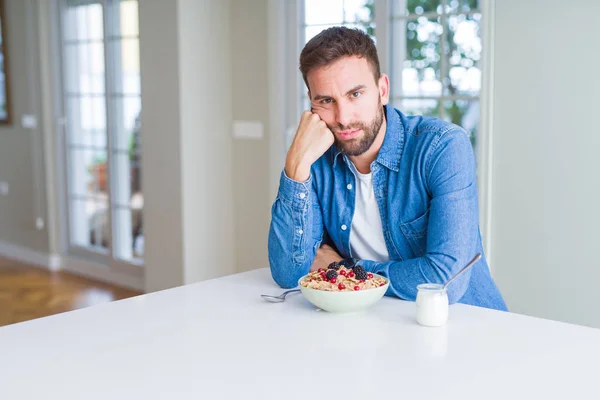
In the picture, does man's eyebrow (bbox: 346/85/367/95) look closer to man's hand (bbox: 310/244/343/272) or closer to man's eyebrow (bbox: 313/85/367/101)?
man's eyebrow (bbox: 313/85/367/101)

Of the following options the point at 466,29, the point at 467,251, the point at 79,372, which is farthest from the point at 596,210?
the point at 79,372

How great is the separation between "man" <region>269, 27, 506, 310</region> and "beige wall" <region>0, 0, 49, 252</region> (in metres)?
4.20

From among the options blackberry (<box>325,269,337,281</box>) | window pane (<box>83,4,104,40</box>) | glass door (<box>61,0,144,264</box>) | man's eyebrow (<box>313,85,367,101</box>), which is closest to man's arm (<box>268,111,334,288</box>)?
man's eyebrow (<box>313,85,367,101</box>)

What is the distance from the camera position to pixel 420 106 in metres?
3.76

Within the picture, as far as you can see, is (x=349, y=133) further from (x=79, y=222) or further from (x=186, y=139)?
(x=79, y=222)

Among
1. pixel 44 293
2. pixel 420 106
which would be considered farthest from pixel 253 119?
pixel 44 293

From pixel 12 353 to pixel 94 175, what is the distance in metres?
4.38

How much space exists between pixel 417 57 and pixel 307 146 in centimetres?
191

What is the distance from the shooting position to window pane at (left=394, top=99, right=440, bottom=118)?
3696mm

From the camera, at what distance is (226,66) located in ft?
14.9

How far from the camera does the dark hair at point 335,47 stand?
1.95 meters

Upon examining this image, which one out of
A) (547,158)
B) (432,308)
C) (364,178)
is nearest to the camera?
(432,308)

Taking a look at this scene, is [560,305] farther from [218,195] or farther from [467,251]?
[218,195]

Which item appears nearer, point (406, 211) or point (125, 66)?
point (406, 211)
